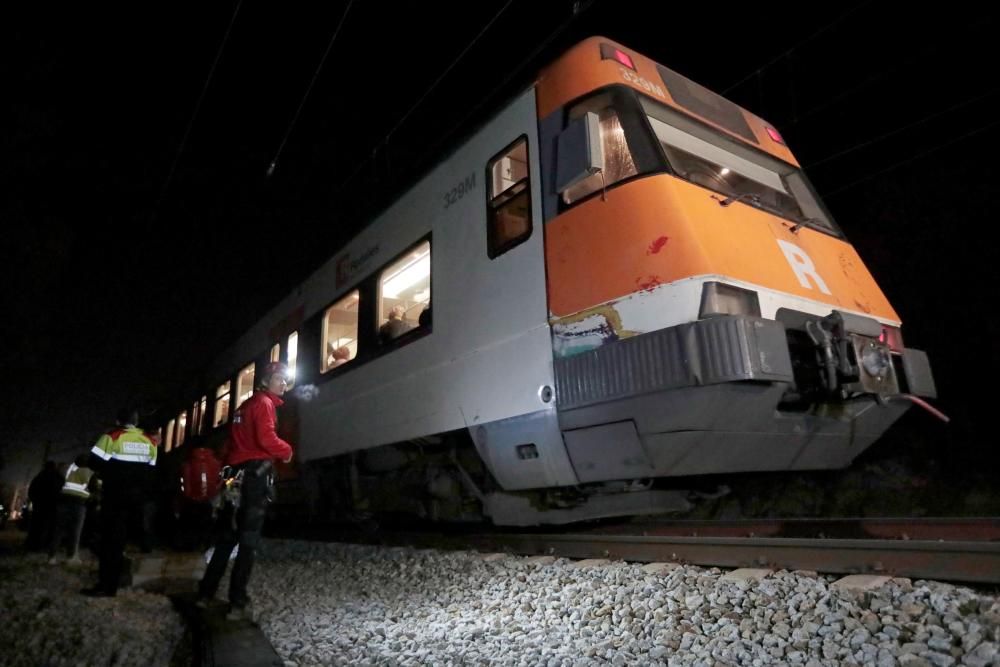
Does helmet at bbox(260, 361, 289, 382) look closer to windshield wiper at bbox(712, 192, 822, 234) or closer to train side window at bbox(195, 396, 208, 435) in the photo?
windshield wiper at bbox(712, 192, 822, 234)

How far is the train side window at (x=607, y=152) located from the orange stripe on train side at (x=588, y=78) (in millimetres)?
103

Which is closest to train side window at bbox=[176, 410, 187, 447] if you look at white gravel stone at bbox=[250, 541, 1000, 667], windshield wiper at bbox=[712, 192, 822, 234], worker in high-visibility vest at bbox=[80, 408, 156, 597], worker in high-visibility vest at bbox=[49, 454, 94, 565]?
worker in high-visibility vest at bbox=[49, 454, 94, 565]

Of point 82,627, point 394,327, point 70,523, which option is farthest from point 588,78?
point 70,523

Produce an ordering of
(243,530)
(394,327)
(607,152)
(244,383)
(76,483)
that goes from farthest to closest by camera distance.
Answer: (244,383), (76,483), (394,327), (607,152), (243,530)

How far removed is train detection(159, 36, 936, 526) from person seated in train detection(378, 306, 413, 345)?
0.5 inches

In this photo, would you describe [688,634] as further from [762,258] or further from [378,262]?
[378,262]

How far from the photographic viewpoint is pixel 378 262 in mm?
6223

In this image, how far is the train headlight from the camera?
335 centimetres

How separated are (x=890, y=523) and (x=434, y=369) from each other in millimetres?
3202

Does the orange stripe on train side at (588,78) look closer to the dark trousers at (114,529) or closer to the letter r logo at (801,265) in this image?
the letter r logo at (801,265)

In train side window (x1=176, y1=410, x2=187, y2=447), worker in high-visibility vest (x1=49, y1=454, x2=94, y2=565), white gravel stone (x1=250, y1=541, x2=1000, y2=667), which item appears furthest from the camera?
train side window (x1=176, y1=410, x2=187, y2=447)

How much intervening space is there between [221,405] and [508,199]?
9.02 meters

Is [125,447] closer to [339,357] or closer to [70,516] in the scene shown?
[339,357]

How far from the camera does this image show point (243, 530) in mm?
3793
